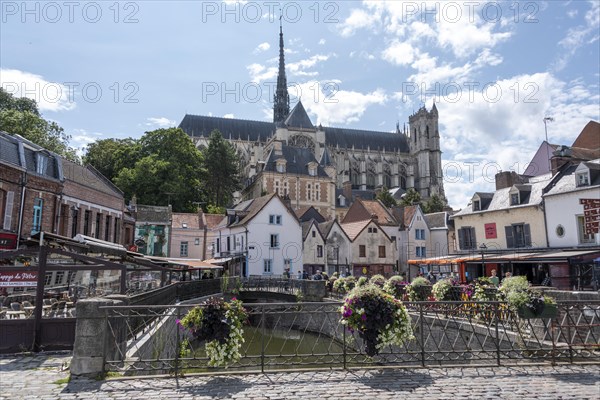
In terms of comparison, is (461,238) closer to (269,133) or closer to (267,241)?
(267,241)

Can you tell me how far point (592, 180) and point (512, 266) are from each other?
673 cm

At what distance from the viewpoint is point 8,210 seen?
18953 millimetres

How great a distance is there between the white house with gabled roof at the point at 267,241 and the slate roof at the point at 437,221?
14934 mm

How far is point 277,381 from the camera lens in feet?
24.9

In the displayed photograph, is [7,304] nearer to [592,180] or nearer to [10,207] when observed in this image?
[10,207]

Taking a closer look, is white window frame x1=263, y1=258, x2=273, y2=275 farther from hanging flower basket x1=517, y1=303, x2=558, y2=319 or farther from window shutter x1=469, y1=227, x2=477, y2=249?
hanging flower basket x1=517, y1=303, x2=558, y2=319

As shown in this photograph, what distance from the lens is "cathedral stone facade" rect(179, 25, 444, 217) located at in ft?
319

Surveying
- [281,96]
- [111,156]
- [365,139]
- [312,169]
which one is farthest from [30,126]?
[365,139]

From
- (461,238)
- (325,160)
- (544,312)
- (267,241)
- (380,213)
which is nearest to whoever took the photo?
(544,312)

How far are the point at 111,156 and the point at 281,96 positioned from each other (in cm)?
6598

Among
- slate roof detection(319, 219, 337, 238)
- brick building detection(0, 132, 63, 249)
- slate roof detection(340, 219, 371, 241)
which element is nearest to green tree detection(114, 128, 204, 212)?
slate roof detection(319, 219, 337, 238)

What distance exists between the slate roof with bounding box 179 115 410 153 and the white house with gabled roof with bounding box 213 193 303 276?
205ft

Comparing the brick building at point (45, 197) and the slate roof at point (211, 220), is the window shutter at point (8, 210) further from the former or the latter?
the slate roof at point (211, 220)

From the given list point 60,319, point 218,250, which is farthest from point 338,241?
point 60,319
